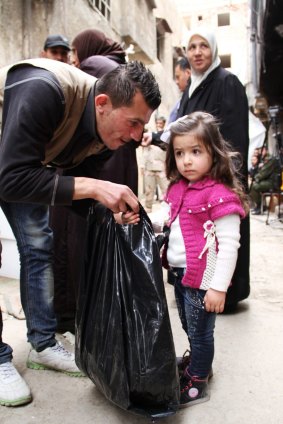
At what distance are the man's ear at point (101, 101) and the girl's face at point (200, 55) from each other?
1139mm

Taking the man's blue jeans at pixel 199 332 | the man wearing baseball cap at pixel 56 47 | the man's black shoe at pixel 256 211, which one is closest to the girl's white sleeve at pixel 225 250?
the man's blue jeans at pixel 199 332

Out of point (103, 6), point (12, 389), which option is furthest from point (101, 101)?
point (103, 6)

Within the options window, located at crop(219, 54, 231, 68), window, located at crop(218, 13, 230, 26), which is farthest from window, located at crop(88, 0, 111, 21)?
window, located at crop(218, 13, 230, 26)

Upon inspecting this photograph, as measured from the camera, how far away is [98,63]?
6.49 feet

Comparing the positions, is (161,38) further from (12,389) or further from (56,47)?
(12,389)

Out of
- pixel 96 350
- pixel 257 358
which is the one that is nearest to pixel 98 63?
pixel 96 350

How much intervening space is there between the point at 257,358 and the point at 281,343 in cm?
22

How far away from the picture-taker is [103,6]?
7926 millimetres

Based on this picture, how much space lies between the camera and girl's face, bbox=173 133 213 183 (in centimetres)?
141

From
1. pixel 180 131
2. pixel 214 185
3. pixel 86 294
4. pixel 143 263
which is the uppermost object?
pixel 180 131

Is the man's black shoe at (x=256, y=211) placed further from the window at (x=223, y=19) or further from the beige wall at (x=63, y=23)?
the window at (x=223, y=19)

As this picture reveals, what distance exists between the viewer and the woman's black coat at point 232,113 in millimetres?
2105

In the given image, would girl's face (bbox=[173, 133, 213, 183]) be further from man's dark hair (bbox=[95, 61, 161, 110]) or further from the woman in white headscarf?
the woman in white headscarf

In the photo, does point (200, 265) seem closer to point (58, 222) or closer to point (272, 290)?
point (58, 222)
